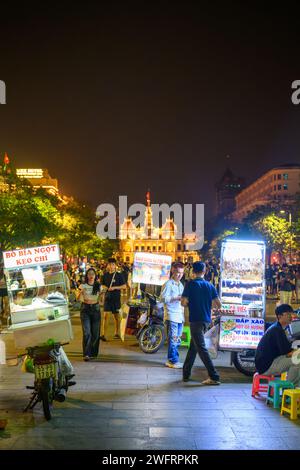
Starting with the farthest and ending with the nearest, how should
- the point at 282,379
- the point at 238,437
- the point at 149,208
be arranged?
1. the point at 149,208
2. the point at 282,379
3. the point at 238,437

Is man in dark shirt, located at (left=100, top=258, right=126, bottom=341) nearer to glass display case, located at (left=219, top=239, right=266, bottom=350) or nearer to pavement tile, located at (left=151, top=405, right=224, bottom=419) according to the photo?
glass display case, located at (left=219, top=239, right=266, bottom=350)

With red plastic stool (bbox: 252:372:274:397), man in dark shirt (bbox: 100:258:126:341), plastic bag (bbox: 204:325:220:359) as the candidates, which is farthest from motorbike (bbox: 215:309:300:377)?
man in dark shirt (bbox: 100:258:126:341)

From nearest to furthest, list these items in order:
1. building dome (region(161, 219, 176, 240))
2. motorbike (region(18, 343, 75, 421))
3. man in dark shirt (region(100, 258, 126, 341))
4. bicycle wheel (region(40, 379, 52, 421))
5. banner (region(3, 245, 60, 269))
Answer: bicycle wheel (region(40, 379, 52, 421)) < motorbike (region(18, 343, 75, 421)) < banner (region(3, 245, 60, 269)) < man in dark shirt (region(100, 258, 126, 341)) < building dome (region(161, 219, 176, 240))

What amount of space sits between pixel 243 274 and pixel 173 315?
5.91 feet

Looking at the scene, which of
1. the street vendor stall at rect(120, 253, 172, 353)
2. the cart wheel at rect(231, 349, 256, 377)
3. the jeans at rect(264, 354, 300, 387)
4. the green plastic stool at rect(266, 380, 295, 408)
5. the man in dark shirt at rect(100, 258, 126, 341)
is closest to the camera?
the green plastic stool at rect(266, 380, 295, 408)

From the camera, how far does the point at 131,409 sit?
24.2ft

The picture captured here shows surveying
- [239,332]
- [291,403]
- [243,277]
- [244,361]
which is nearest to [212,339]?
[239,332]

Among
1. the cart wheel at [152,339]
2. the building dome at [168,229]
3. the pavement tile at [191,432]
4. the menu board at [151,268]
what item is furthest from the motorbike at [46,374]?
the building dome at [168,229]

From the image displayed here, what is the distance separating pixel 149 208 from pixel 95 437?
19057cm

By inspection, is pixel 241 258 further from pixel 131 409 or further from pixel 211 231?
pixel 211 231

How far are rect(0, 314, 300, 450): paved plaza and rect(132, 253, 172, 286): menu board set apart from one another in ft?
15.1

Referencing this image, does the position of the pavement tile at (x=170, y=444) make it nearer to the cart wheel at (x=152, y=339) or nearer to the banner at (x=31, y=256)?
the banner at (x=31, y=256)

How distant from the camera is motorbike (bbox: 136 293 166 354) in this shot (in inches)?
479
